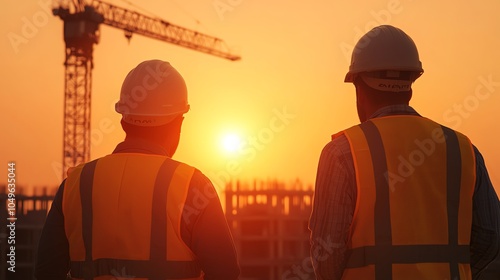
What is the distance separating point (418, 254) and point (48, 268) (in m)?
1.68

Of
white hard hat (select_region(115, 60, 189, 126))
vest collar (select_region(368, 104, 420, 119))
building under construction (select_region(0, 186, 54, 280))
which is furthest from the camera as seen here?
building under construction (select_region(0, 186, 54, 280))

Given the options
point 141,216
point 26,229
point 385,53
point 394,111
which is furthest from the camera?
point 26,229

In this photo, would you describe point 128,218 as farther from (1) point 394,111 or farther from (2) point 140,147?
(1) point 394,111

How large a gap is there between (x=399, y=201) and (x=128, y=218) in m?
1.17

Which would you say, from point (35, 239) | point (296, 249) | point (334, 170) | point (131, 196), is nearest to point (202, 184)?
point (131, 196)

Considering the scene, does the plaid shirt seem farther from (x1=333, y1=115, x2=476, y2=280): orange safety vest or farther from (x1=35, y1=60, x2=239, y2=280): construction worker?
(x1=35, y1=60, x2=239, y2=280): construction worker

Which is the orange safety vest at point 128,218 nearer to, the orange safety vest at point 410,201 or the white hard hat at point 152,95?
the white hard hat at point 152,95

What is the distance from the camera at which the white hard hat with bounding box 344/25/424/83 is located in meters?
4.54

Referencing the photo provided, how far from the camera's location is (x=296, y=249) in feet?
252

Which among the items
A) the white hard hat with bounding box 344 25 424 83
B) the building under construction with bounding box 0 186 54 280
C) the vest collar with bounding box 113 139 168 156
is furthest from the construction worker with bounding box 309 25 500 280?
the building under construction with bounding box 0 186 54 280

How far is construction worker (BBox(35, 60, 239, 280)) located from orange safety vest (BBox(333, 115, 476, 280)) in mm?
611

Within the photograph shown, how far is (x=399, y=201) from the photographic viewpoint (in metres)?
4.25

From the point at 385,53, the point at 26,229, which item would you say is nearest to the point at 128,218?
the point at 385,53

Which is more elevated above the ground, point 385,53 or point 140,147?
point 385,53
